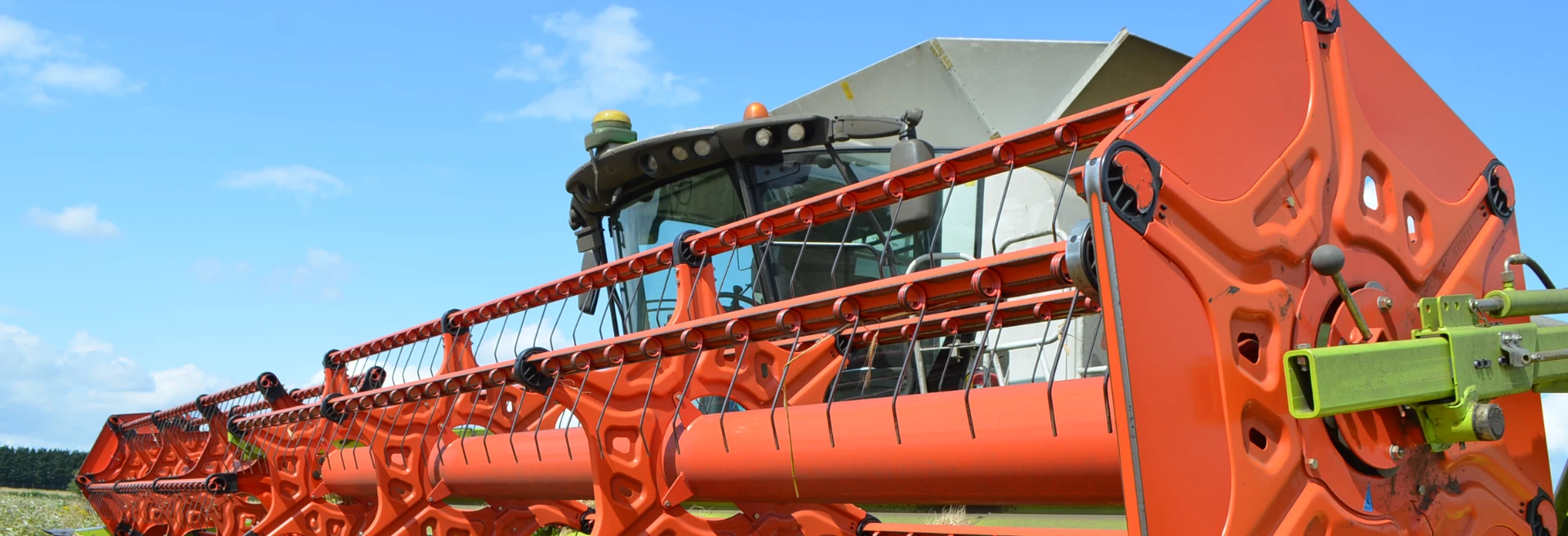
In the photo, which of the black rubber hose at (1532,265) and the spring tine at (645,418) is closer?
the black rubber hose at (1532,265)

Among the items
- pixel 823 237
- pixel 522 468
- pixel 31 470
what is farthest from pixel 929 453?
pixel 31 470

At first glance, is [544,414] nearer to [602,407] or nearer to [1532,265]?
[602,407]

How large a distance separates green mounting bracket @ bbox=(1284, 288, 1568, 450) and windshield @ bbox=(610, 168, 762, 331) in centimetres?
302

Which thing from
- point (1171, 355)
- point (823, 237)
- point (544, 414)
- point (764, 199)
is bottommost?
point (1171, 355)

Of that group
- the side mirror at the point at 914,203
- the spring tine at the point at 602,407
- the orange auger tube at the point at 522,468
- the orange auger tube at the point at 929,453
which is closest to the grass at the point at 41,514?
the orange auger tube at the point at 522,468

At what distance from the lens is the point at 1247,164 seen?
1.99 m

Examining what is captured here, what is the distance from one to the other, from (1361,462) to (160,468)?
10217mm

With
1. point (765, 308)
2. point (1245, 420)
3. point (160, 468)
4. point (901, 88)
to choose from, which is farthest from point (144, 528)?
point (1245, 420)

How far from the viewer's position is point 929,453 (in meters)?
2.39

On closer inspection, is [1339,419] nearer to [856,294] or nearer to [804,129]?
[856,294]

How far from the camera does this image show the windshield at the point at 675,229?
5098 mm

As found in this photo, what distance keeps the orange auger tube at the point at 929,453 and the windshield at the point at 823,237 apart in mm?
2083

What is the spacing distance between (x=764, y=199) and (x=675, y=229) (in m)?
0.59

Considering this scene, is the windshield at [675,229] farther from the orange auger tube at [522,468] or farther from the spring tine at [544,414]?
the spring tine at [544,414]
